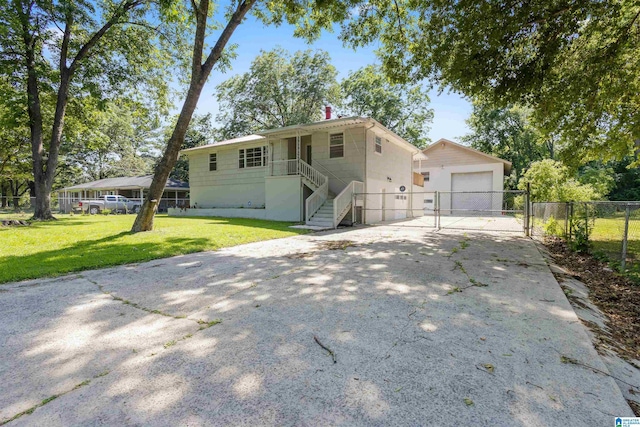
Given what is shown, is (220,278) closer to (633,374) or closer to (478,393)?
(478,393)

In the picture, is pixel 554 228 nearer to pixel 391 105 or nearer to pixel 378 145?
pixel 378 145

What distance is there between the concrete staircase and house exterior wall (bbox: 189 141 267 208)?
5.35m

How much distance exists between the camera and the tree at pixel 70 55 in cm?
1238

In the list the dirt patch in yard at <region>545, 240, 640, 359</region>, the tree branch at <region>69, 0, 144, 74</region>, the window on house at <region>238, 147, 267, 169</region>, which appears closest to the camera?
the dirt patch in yard at <region>545, 240, 640, 359</region>

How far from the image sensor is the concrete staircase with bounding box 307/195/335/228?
12.6 metres

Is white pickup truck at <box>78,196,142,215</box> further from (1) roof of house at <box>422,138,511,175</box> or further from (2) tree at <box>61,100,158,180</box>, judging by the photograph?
(1) roof of house at <box>422,138,511,175</box>

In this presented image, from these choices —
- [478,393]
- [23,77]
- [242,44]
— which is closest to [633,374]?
[478,393]

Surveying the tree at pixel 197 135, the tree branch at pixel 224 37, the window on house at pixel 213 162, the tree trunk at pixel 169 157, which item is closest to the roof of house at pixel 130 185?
the tree at pixel 197 135

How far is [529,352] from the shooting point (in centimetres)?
250

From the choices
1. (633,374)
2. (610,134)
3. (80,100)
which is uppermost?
(80,100)

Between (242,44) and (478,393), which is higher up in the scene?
(242,44)

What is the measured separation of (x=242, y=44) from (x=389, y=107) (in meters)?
21.2

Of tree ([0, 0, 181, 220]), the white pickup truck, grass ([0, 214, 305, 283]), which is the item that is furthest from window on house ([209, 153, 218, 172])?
grass ([0, 214, 305, 283])

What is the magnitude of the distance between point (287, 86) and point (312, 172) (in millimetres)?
19142
